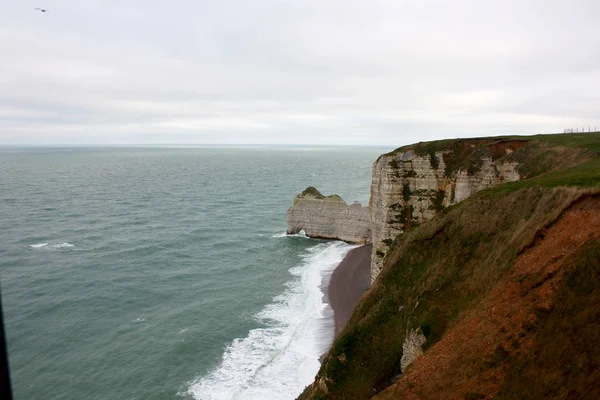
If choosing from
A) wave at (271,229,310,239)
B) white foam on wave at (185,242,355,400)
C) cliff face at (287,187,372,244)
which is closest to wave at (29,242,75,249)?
wave at (271,229,310,239)

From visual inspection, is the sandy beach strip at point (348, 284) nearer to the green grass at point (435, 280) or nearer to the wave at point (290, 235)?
the wave at point (290, 235)

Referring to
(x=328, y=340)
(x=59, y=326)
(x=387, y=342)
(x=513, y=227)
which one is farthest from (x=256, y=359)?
(x=513, y=227)

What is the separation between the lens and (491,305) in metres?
15.0

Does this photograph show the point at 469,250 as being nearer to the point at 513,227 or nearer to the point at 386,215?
the point at 513,227

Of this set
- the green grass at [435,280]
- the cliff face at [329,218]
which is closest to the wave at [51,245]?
the cliff face at [329,218]

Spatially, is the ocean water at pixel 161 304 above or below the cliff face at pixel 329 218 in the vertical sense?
below

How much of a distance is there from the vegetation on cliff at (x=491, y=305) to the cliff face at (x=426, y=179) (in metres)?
9.31

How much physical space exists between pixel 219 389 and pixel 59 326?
18.4 meters

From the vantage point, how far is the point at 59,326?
36.4 meters

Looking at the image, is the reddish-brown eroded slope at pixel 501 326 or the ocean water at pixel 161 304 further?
the ocean water at pixel 161 304

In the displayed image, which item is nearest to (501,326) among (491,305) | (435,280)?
(491,305)

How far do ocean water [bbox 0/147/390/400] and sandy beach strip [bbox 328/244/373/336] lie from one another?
1.35m

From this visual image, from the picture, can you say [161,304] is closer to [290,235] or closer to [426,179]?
[426,179]

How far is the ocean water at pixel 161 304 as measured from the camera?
97.7 ft
